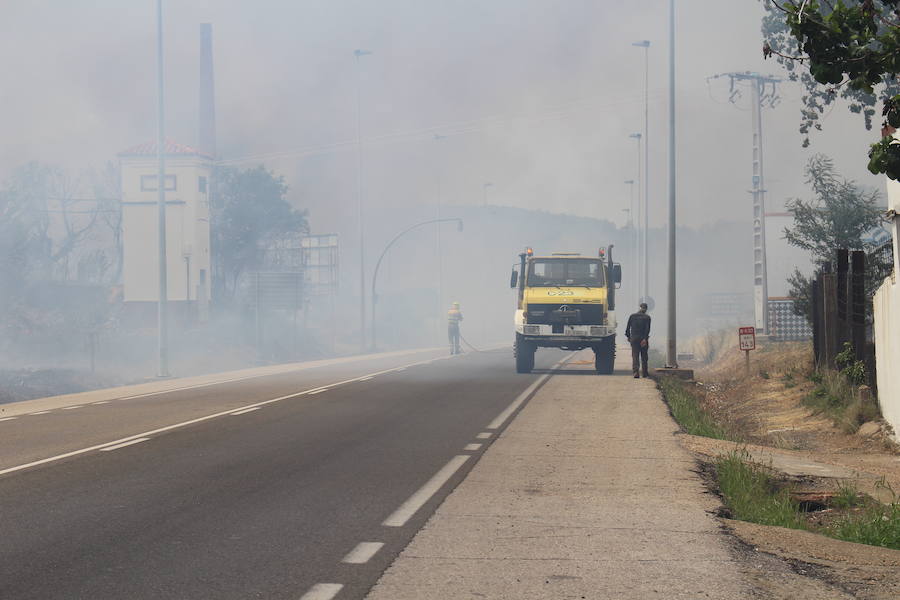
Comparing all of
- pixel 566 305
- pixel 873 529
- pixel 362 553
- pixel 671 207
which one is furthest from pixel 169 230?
pixel 362 553

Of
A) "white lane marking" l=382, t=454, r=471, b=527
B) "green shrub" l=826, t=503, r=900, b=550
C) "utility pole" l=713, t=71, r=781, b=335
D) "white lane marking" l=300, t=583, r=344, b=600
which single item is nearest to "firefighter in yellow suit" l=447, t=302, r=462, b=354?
"utility pole" l=713, t=71, r=781, b=335

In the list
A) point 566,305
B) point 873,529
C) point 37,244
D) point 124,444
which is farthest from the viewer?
point 37,244

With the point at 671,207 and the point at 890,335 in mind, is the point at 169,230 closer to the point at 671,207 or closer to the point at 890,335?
the point at 671,207

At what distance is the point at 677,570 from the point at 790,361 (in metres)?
24.5

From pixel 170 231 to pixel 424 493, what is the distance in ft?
195

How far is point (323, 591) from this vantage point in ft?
21.5

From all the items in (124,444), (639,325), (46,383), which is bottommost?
(46,383)

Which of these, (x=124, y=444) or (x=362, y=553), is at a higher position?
(x=362, y=553)

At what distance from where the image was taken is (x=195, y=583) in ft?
22.2

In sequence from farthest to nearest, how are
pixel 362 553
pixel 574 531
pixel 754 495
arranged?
1. pixel 754 495
2. pixel 574 531
3. pixel 362 553

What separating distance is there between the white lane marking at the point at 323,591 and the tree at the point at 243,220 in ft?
241

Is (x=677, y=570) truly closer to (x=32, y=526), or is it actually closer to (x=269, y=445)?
(x=32, y=526)

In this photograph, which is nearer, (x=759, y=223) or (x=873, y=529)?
(x=873, y=529)

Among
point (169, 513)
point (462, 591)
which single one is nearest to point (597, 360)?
point (169, 513)
